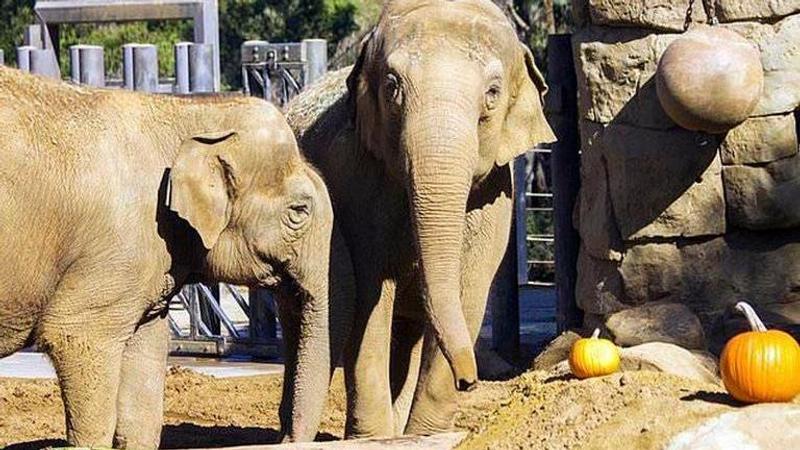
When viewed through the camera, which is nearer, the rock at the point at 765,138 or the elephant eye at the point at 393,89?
the elephant eye at the point at 393,89

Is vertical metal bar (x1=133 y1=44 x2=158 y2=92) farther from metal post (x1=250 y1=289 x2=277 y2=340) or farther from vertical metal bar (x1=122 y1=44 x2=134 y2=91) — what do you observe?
metal post (x1=250 y1=289 x2=277 y2=340)

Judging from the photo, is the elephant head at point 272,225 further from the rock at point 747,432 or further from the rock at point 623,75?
the rock at point 623,75

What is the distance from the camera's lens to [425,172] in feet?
27.5

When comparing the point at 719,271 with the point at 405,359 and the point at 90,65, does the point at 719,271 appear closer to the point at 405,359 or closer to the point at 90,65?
the point at 405,359

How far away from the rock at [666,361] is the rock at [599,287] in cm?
198

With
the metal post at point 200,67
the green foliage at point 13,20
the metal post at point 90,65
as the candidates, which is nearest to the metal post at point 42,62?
the metal post at point 90,65

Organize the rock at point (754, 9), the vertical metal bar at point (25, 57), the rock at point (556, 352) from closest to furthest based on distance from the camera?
the rock at point (754, 9)
the rock at point (556, 352)
the vertical metal bar at point (25, 57)

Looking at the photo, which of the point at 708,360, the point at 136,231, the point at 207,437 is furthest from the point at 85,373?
the point at 708,360

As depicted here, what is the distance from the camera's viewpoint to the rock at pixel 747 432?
669cm

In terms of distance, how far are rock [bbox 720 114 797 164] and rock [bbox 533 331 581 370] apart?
1447mm

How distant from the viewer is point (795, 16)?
36.7ft

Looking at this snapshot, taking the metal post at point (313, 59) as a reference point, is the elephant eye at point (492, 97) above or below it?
below

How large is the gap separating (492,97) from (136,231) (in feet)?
5.44

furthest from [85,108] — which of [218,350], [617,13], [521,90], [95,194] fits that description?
[218,350]
